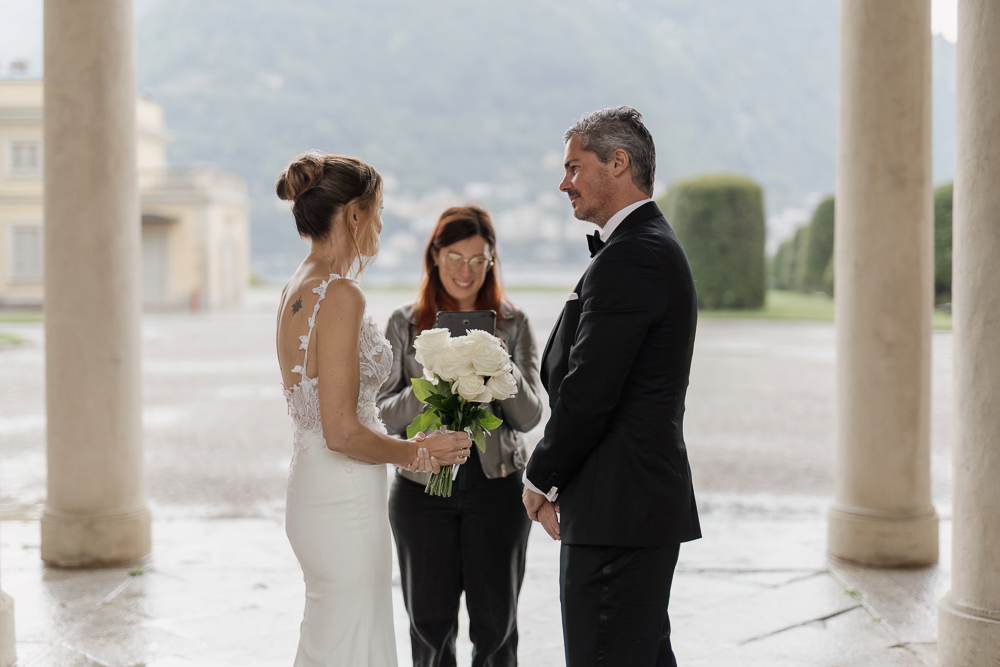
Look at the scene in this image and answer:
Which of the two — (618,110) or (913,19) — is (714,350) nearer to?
(913,19)

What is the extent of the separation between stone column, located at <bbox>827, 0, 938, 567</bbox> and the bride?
3.51 metres

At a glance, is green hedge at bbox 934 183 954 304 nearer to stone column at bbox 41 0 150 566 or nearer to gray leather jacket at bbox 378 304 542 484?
stone column at bbox 41 0 150 566

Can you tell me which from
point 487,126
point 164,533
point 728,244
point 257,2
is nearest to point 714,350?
point 728,244

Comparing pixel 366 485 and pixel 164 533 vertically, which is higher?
pixel 366 485

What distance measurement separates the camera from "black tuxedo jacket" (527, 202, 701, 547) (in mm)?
2281

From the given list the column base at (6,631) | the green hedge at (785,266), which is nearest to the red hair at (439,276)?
the column base at (6,631)

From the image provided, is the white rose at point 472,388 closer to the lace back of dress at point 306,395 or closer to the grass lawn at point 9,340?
the lace back of dress at point 306,395

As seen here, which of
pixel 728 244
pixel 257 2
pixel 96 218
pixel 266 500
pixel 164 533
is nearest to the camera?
pixel 96 218

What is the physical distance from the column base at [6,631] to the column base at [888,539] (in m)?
4.23

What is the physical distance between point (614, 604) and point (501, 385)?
2.09ft

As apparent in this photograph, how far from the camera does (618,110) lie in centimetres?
241

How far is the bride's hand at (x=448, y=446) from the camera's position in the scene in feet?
8.42

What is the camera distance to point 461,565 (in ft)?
10.2

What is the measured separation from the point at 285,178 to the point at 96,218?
308 cm
